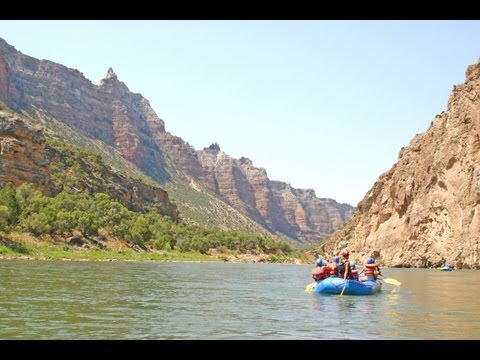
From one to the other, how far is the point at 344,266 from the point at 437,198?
80292 millimetres

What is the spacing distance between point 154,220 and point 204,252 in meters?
20.5

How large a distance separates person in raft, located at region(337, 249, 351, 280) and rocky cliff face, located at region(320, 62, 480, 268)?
65969 mm

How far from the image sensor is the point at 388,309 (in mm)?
26938

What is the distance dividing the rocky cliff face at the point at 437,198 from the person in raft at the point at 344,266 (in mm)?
65969

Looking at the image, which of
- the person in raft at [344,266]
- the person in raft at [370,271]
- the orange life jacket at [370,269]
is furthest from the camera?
the orange life jacket at [370,269]

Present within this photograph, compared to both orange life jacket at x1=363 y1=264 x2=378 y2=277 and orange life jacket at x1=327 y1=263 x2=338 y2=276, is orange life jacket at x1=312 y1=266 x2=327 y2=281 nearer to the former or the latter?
orange life jacket at x1=327 y1=263 x2=338 y2=276

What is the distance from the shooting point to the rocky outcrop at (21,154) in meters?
99.8

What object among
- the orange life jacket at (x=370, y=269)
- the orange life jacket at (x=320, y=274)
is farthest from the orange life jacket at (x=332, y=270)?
the orange life jacket at (x=370, y=269)

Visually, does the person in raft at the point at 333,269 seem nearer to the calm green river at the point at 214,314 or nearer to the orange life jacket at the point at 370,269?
the orange life jacket at the point at 370,269

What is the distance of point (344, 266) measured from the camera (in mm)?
38344

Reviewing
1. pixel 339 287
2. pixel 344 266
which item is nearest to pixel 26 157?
pixel 344 266
